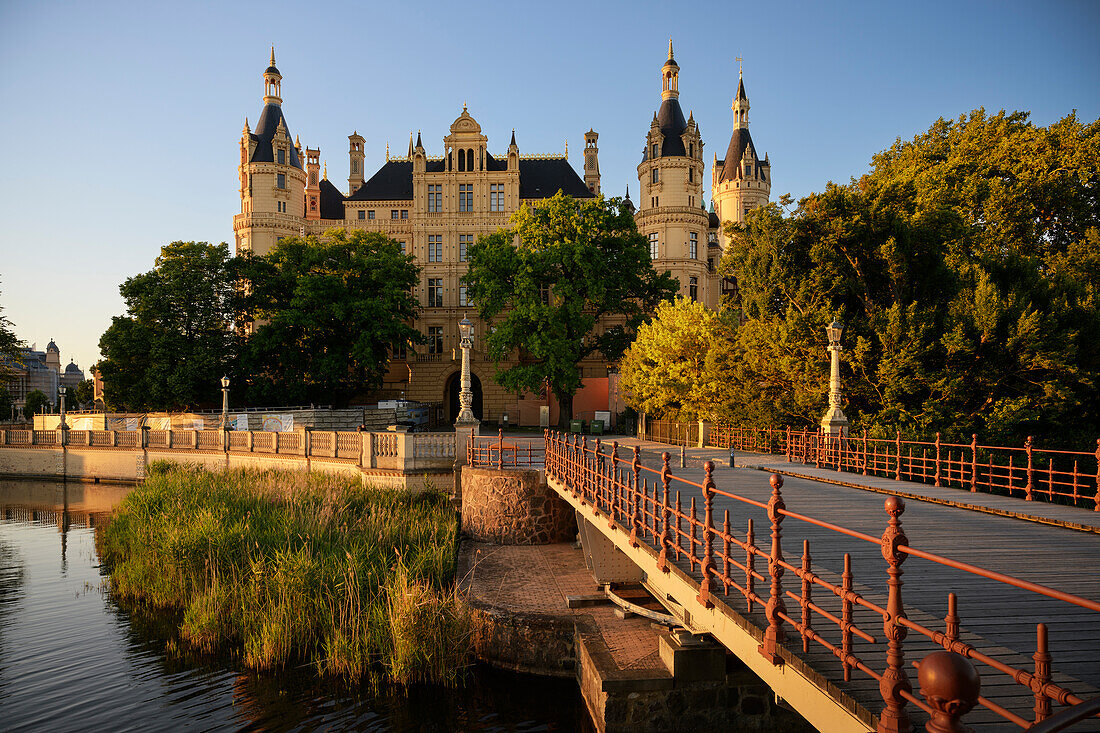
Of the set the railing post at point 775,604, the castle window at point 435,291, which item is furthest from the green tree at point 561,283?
the railing post at point 775,604

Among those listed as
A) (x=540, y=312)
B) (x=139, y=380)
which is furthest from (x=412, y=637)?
(x=139, y=380)

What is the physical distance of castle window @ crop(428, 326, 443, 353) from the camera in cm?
5166

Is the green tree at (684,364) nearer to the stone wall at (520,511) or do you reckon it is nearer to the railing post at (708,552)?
the stone wall at (520,511)

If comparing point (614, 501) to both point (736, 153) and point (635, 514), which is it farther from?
point (736, 153)

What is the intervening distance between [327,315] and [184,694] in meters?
33.8

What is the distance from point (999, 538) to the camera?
8.49 meters

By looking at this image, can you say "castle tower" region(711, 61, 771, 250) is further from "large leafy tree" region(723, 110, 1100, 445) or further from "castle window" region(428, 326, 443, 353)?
"large leafy tree" region(723, 110, 1100, 445)

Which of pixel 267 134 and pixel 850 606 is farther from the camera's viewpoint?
pixel 267 134

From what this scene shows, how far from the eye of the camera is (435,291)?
173 feet

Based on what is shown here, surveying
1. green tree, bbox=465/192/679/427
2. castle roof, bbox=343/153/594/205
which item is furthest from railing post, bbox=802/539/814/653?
castle roof, bbox=343/153/594/205

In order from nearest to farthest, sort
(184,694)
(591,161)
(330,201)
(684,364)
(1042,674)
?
(1042,674) < (184,694) < (684,364) < (591,161) < (330,201)

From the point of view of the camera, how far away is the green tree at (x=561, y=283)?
3928 centimetres

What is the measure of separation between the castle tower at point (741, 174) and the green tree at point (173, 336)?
47.0 meters

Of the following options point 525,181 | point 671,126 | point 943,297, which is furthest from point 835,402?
point 525,181
